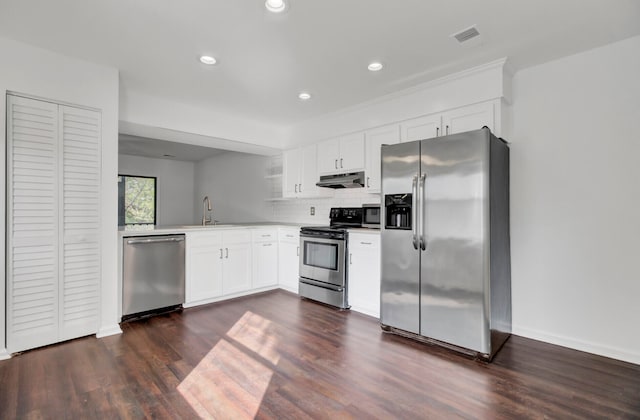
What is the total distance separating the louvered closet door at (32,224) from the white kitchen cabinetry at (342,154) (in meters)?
2.93

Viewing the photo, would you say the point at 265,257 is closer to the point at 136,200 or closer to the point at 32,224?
the point at 32,224

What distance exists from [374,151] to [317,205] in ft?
5.04

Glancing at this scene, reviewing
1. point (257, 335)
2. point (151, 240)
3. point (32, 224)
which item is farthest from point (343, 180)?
point (32, 224)

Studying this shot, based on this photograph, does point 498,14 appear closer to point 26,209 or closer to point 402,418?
point 402,418

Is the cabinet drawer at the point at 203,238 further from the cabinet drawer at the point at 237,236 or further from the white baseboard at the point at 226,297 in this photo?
the white baseboard at the point at 226,297

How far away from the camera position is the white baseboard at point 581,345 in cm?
257

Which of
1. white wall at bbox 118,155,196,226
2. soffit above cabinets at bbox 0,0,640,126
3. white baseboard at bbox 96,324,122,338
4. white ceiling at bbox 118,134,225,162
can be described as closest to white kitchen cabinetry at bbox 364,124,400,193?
soffit above cabinets at bbox 0,0,640,126

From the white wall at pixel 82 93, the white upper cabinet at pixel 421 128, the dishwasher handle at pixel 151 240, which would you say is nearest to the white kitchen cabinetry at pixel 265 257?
the dishwasher handle at pixel 151 240

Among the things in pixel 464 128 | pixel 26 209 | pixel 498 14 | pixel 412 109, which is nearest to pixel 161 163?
pixel 26 209

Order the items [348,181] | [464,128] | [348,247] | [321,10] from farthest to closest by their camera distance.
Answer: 1. [348,181]
2. [348,247]
3. [464,128]
4. [321,10]

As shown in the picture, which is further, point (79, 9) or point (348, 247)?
point (348, 247)

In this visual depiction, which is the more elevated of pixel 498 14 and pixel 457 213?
pixel 498 14

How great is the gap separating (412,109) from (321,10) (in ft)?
5.59

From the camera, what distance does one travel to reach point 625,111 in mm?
2605
